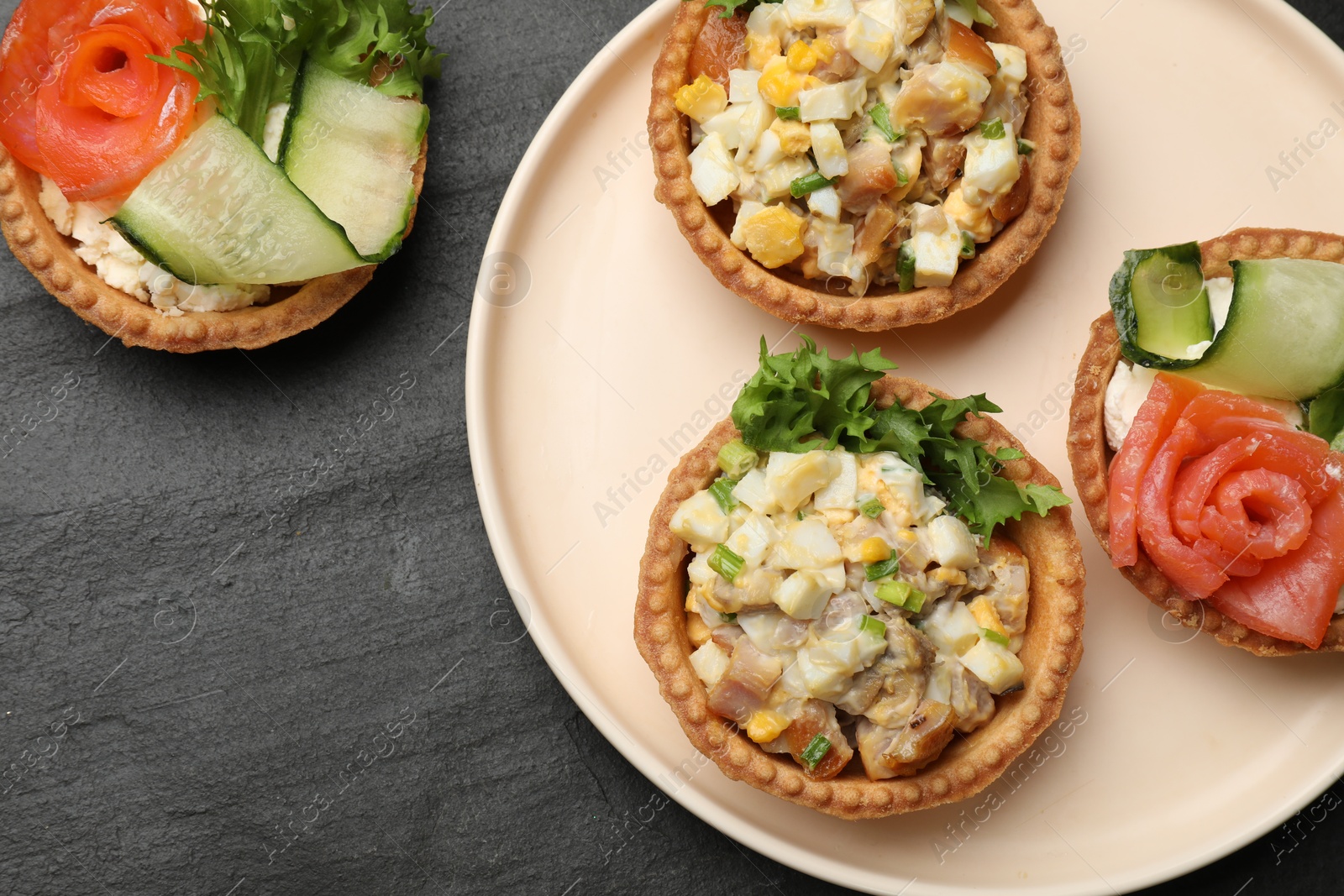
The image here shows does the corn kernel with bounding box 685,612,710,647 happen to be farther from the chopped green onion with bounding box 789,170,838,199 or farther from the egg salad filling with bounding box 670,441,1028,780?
the chopped green onion with bounding box 789,170,838,199

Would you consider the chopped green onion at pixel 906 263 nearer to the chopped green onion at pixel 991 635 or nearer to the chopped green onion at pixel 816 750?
the chopped green onion at pixel 991 635

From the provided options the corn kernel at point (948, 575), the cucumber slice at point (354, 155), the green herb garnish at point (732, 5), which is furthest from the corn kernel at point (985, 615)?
the cucumber slice at point (354, 155)

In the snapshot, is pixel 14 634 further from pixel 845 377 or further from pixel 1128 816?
pixel 1128 816

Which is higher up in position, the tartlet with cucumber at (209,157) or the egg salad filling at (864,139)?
the egg salad filling at (864,139)

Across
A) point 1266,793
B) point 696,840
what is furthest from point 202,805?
point 1266,793

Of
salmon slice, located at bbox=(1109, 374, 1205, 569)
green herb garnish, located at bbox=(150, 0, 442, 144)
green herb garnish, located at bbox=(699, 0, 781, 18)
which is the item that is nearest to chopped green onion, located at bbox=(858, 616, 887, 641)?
salmon slice, located at bbox=(1109, 374, 1205, 569)
